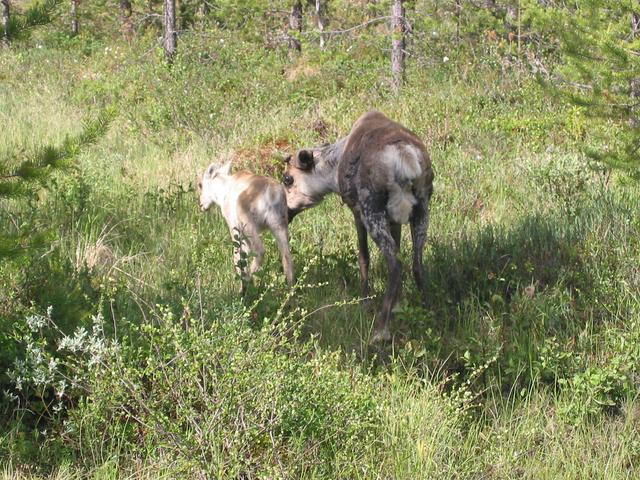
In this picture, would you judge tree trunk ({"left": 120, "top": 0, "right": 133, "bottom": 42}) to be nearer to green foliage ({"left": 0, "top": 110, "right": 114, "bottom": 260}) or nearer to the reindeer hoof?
the reindeer hoof

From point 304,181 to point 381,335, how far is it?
221 cm

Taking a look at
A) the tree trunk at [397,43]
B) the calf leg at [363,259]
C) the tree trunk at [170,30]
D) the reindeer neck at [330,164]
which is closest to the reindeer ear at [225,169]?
the reindeer neck at [330,164]

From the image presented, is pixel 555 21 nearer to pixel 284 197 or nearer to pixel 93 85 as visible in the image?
pixel 284 197

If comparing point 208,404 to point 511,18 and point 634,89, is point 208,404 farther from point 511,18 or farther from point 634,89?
point 511,18

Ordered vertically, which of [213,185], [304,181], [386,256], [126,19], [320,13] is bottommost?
[126,19]

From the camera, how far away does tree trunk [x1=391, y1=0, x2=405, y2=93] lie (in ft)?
49.6

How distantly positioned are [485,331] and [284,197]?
2.57 meters

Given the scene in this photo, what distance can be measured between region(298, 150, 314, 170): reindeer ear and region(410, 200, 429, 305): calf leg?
1522 mm

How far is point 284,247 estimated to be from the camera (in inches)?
308

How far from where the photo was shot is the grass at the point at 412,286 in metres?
4.79

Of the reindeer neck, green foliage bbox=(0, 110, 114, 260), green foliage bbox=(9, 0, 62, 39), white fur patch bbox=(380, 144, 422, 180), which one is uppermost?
green foliage bbox=(9, 0, 62, 39)

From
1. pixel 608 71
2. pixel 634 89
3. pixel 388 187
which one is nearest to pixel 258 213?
pixel 388 187

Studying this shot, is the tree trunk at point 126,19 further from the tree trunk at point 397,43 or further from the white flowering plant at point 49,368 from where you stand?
the white flowering plant at point 49,368

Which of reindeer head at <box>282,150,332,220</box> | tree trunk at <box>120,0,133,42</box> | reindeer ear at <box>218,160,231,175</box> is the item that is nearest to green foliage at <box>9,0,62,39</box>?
reindeer head at <box>282,150,332,220</box>
